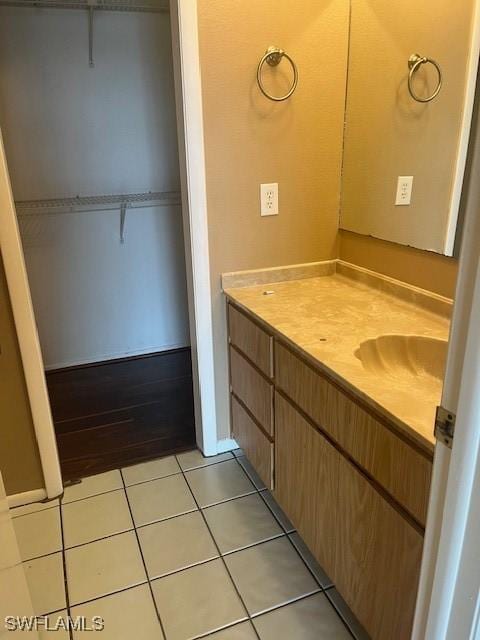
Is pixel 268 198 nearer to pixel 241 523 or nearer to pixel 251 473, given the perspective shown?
pixel 251 473

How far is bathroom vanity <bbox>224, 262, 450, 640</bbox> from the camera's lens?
115cm

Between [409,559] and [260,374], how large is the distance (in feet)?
2.88

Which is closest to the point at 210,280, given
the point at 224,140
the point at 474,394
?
the point at 224,140

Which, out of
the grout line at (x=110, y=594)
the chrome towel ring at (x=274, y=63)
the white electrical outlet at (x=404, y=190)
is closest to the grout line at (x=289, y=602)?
the grout line at (x=110, y=594)

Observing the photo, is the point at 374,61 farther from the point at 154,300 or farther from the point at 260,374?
the point at 154,300

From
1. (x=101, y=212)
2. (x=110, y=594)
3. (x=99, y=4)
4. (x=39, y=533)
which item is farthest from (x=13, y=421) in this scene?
(x=99, y=4)

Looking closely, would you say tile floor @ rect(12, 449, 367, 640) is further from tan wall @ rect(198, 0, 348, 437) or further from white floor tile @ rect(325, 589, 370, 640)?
tan wall @ rect(198, 0, 348, 437)

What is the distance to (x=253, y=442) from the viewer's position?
207cm

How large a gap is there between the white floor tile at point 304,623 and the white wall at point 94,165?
2.29 meters

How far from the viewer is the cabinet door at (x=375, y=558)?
1152 mm

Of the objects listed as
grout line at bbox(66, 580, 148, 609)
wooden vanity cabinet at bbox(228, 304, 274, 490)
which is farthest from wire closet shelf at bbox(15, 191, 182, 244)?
grout line at bbox(66, 580, 148, 609)

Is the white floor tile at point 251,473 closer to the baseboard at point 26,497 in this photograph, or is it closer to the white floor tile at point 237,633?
the white floor tile at point 237,633

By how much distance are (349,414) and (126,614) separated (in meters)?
1.00

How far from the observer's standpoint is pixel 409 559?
44.7 inches
